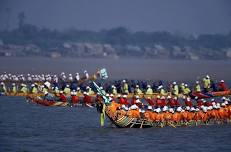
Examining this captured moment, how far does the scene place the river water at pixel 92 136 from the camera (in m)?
41.7

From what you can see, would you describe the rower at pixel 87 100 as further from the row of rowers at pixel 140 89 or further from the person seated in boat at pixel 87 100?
the row of rowers at pixel 140 89

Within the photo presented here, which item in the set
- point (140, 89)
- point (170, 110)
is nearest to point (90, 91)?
point (140, 89)

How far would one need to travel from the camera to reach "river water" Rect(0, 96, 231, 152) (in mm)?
41688

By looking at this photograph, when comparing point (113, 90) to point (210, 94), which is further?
point (113, 90)

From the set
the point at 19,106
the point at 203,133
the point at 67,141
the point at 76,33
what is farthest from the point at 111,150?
the point at 76,33

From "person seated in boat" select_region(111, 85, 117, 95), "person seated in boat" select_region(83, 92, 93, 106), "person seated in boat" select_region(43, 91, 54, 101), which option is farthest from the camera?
"person seated in boat" select_region(111, 85, 117, 95)

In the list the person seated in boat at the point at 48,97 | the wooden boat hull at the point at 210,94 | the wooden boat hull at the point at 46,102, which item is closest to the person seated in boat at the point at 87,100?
the wooden boat hull at the point at 46,102

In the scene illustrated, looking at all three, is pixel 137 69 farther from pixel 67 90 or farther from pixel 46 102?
pixel 46 102

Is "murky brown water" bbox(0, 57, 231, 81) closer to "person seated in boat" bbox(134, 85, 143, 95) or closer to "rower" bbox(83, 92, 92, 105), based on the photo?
"person seated in boat" bbox(134, 85, 143, 95)

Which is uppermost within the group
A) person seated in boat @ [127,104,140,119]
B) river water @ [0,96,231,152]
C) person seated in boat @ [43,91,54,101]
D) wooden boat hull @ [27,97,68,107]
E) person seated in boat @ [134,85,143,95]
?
person seated in boat @ [134,85,143,95]

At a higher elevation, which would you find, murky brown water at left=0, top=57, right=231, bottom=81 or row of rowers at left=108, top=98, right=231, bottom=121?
murky brown water at left=0, top=57, right=231, bottom=81

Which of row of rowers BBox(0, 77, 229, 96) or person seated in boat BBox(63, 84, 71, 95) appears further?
row of rowers BBox(0, 77, 229, 96)

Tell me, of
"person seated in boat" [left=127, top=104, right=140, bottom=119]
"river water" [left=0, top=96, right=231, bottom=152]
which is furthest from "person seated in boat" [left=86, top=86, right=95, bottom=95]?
"person seated in boat" [left=127, top=104, right=140, bottom=119]

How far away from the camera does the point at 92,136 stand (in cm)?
4466
